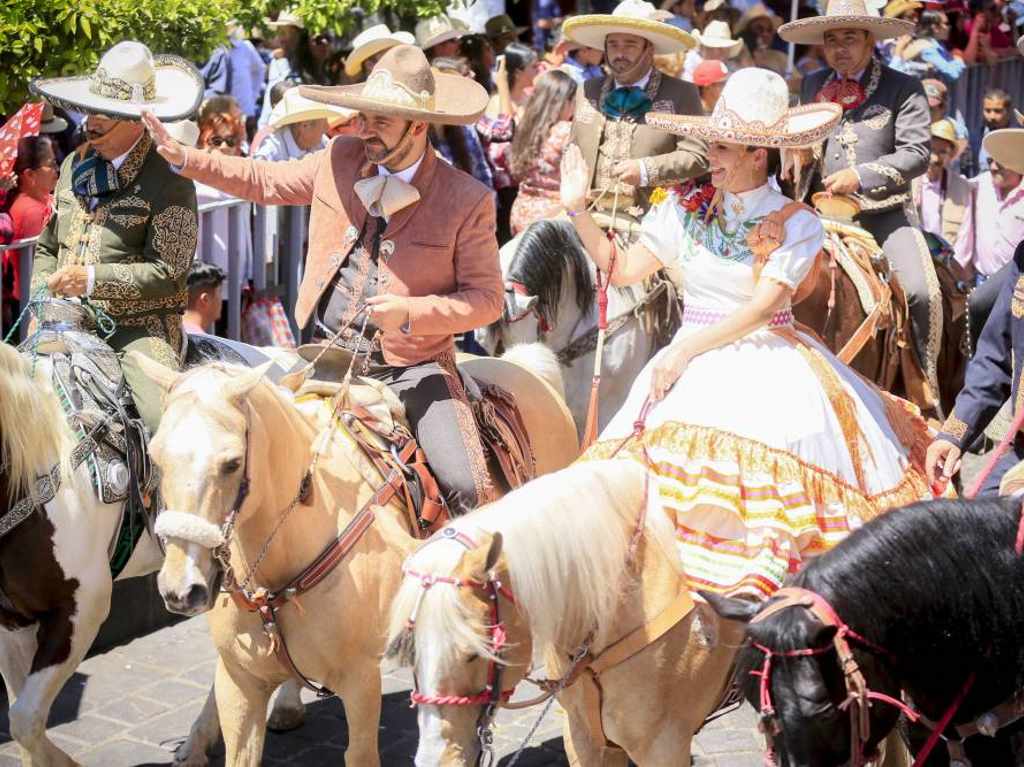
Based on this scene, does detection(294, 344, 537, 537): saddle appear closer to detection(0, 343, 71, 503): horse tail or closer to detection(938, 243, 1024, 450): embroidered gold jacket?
detection(0, 343, 71, 503): horse tail

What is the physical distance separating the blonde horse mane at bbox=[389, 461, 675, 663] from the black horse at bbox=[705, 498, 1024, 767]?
43 cm

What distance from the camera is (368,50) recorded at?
11.1 metres

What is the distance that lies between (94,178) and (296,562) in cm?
224

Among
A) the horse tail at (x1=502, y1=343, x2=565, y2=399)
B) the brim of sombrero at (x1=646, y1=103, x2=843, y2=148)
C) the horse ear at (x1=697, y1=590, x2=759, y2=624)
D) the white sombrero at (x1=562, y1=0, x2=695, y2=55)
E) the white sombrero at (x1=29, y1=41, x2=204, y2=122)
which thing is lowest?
the horse tail at (x1=502, y1=343, x2=565, y2=399)

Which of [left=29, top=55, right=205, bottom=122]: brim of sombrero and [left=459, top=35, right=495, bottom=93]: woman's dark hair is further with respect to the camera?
[left=459, top=35, right=495, bottom=93]: woman's dark hair

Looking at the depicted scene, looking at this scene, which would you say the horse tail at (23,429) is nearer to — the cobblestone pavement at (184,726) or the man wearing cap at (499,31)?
the cobblestone pavement at (184,726)

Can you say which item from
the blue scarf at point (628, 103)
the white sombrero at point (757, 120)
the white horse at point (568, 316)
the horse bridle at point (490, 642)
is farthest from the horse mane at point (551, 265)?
the horse bridle at point (490, 642)

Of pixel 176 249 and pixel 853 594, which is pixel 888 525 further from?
pixel 176 249

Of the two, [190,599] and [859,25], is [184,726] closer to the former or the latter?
[190,599]

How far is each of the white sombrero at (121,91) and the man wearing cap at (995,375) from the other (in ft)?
11.6

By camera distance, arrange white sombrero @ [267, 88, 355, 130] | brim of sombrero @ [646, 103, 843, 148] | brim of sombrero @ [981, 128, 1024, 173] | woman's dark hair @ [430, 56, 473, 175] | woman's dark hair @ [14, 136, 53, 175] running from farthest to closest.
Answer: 1. woman's dark hair @ [430, 56, 473, 175]
2. white sombrero @ [267, 88, 355, 130]
3. woman's dark hair @ [14, 136, 53, 175]
4. brim of sombrero @ [981, 128, 1024, 173]
5. brim of sombrero @ [646, 103, 843, 148]

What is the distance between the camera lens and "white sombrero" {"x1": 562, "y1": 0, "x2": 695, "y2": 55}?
9.22 meters

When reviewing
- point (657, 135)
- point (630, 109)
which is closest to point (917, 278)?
point (657, 135)

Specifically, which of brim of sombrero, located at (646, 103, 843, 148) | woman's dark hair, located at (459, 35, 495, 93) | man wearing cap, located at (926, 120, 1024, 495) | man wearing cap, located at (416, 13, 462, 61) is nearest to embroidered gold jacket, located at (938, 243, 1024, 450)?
man wearing cap, located at (926, 120, 1024, 495)
